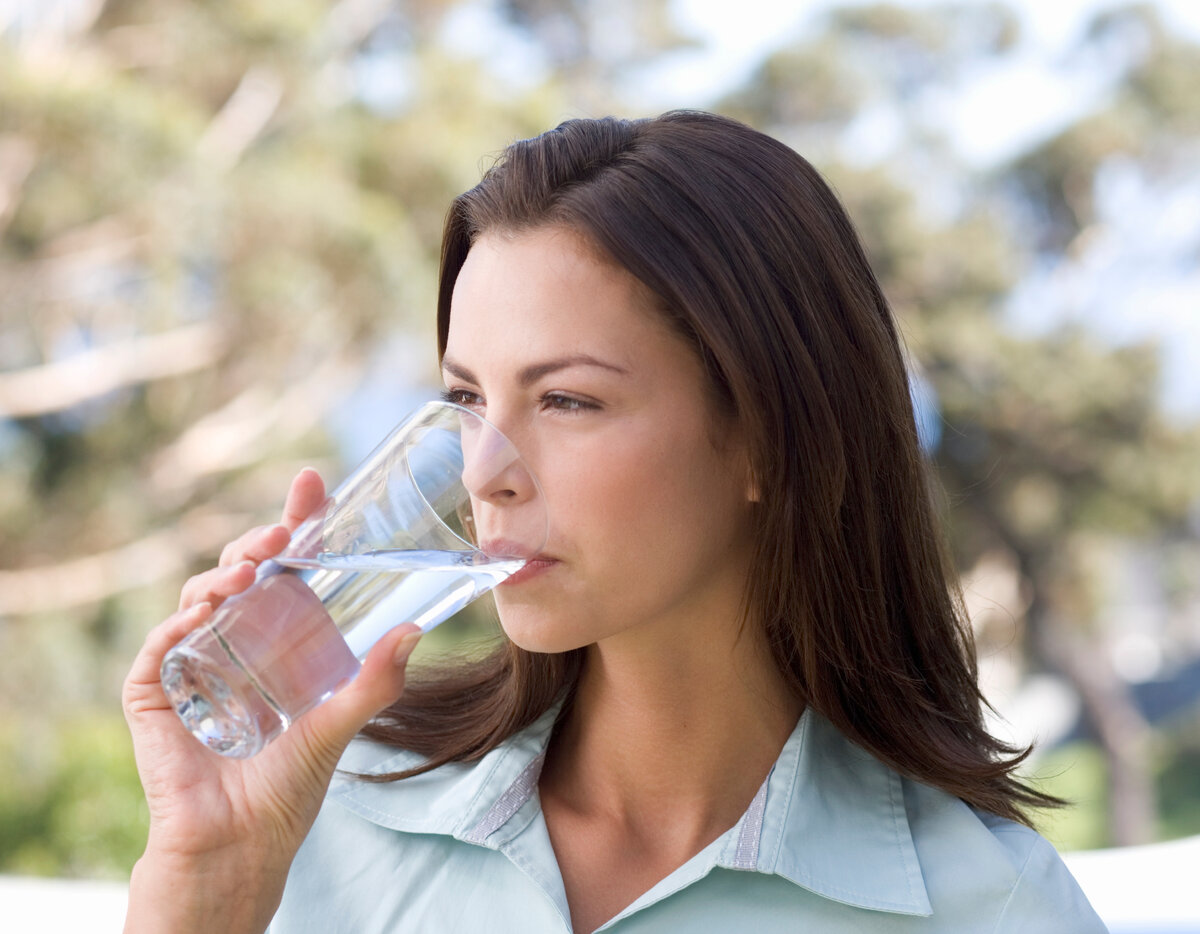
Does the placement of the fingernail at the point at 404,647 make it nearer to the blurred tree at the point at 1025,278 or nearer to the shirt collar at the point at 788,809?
the shirt collar at the point at 788,809

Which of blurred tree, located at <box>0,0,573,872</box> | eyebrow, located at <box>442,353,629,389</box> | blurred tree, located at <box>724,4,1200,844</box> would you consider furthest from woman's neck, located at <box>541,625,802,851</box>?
blurred tree, located at <box>724,4,1200,844</box>

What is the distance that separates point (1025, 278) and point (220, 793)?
34.5ft

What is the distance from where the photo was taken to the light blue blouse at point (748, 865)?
1372 millimetres

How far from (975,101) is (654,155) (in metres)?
11.1

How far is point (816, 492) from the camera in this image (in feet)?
4.75

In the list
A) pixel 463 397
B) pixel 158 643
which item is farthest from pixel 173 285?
pixel 158 643

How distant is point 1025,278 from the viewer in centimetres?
1086

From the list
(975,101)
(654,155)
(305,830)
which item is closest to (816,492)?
(654,155)

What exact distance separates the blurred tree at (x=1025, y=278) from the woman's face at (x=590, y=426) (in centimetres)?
906

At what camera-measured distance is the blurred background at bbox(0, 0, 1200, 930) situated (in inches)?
289

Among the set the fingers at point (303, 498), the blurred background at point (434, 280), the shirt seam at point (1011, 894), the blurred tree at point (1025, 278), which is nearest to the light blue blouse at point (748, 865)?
the shirt seam at point (1011, 894)

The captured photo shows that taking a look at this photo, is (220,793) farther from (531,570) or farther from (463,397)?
(463,397)

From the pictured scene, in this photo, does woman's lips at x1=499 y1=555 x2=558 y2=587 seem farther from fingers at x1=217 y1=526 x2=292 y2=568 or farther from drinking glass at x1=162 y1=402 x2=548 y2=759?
fingers at x1=217 y1=526 x2=292 y2=568

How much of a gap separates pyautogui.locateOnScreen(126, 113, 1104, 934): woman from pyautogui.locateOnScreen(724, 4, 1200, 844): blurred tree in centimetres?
887
